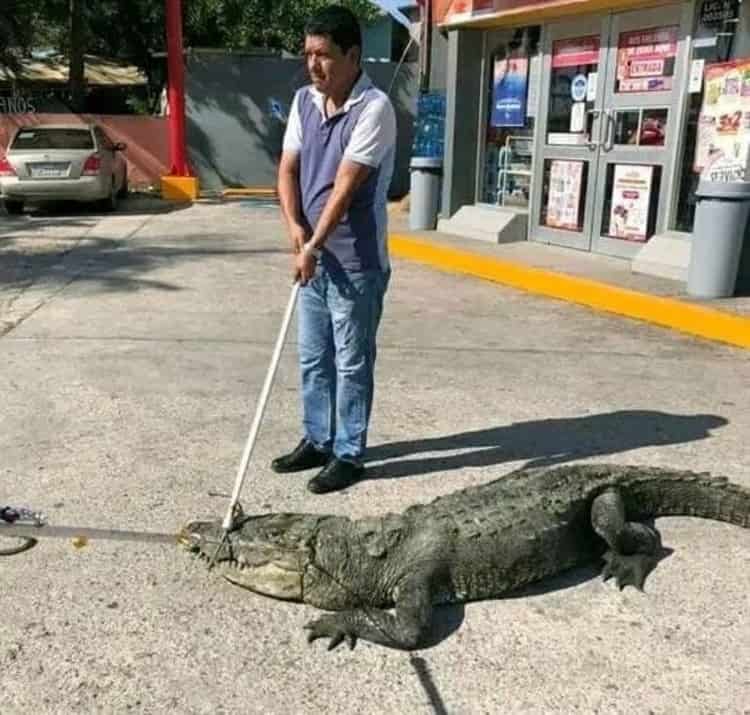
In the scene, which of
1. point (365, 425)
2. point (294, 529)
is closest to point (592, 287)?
point (365, 425)

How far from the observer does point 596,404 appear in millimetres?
5512

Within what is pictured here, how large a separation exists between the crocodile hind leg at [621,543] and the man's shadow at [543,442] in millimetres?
910

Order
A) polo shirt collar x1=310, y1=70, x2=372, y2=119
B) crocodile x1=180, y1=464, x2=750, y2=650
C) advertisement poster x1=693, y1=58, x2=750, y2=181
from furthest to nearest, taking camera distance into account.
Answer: advertisement poster x1=693, y1=58, x2=750, y2=181
polo shirt collar x1=310, y1=70, x2=372, y2=119
crocodile x1=180, y1=464, x2=750, y2=650

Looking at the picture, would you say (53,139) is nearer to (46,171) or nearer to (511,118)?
(46,171)

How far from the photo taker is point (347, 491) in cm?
420

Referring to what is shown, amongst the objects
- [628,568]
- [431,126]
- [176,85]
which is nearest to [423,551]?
[628,568]

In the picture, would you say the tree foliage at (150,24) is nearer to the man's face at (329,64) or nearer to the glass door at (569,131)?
the glass door at (569,131)

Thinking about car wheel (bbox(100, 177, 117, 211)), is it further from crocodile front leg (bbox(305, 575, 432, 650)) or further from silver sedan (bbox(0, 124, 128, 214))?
crocodile front leg (bbox(305, 575, 432, 650))

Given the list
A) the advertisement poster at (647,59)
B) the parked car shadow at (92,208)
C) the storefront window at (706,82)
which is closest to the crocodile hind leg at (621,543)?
the storefront window at (706,82)

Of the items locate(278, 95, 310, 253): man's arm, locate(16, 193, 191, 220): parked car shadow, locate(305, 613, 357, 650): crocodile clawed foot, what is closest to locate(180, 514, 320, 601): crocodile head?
locate(305, 613, 357, 650): crocodile clawed foot

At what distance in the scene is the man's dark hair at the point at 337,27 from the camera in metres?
3.75

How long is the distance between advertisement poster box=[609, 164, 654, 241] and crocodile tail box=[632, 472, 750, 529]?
5987mm

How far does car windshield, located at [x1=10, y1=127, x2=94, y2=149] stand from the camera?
51.5 feet

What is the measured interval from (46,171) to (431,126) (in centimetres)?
666
